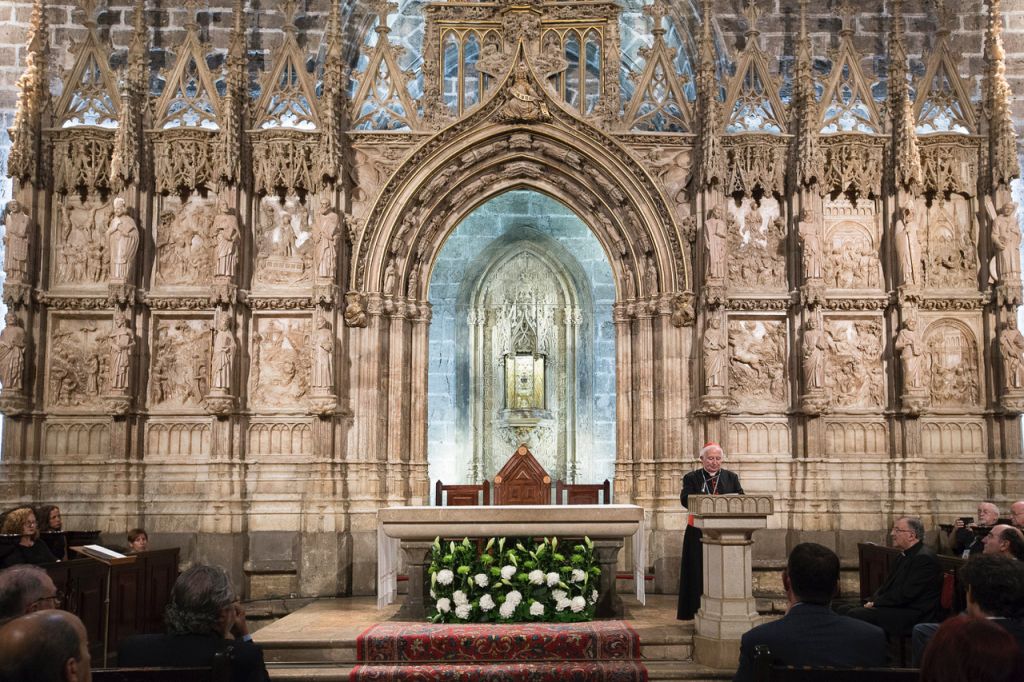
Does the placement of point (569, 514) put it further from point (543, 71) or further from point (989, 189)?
point (989, 189)

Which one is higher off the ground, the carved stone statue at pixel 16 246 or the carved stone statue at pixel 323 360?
the carved stone statue at pixel 16 246

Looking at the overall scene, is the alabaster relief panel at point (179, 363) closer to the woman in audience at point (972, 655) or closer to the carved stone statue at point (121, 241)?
the carved stone statue at point (121, 241)

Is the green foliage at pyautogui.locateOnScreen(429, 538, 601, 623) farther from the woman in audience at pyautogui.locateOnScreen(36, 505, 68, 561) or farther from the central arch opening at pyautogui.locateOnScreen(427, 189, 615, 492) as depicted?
the central arch opening at pyautogui.locateOnScreen(427, 189, 615, 492)

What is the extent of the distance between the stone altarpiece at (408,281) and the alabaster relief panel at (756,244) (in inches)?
1.2

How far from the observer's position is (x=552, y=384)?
17953 millimetres

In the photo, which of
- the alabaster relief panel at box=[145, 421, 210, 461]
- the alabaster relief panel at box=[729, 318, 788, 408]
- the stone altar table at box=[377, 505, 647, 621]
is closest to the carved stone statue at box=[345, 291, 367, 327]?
the alabaster relief panel at box=[145, 421, 210, 461]

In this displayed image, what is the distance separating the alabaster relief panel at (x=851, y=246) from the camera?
41.4ft

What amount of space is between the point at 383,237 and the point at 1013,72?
907 centimetres

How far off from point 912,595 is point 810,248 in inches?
225

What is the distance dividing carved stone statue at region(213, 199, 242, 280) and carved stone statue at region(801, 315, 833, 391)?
703 cm

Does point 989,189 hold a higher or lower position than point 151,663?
higher

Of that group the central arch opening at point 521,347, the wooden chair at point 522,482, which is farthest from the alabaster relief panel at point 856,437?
the central arch opening at point 521,347

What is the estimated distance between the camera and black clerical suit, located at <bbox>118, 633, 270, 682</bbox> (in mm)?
4207

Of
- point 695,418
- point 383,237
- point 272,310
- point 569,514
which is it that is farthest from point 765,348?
point 272,310
